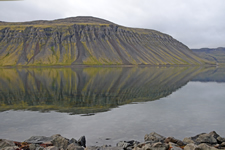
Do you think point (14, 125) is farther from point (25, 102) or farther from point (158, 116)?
point (158, 116)

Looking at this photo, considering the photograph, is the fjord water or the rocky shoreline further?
the fjord water

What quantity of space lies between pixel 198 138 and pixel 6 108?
26.4m

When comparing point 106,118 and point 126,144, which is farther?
point 106,118

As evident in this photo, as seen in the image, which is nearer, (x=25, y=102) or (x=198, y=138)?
(x=198, y=138)

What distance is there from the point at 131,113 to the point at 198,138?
10496 mm

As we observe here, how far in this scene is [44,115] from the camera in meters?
24.9

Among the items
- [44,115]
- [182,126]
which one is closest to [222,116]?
[182,126]

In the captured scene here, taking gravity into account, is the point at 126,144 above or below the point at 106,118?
above

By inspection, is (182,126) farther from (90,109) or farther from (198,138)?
(90,109)

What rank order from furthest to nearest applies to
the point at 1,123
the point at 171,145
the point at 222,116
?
the point at 222,116, the point at 1,123, the point at 171,145

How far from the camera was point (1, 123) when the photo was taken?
853 inches

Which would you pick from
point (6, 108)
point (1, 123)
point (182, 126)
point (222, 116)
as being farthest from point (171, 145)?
point (6, 108)

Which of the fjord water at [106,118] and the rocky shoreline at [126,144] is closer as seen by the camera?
the rocky shoreline at [126,144]

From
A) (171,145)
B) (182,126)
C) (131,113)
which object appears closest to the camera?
(171,145)
